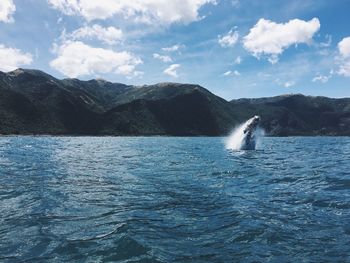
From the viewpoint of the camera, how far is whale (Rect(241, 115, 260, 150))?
65537 mm

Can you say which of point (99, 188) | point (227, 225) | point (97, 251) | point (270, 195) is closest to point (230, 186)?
point (270, 195)

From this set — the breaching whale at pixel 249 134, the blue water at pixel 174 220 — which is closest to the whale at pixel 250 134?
the breaching whale at pixel 249 134

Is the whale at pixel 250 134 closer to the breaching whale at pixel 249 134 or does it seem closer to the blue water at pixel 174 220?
the breaching whale at pixel 249 134

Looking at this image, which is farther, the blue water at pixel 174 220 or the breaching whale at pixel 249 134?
the breaching whale at pixel 249 134

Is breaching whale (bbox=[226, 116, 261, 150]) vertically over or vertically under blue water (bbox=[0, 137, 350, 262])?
over

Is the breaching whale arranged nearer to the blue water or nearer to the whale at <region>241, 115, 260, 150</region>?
the whale at <region>241, 115, 260, 150</region>

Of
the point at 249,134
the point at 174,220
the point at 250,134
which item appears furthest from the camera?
the point at 249,134

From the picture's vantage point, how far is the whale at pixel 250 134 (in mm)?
65537

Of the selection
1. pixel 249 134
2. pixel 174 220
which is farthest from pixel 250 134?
pixel 174 220

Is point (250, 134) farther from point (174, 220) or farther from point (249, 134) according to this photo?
point (174, 220)

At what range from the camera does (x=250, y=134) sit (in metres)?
66.6

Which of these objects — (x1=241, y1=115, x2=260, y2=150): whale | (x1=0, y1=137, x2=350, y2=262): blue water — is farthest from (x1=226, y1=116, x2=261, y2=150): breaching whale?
(x1=0, y1=137, x2=350, y2=262): blue water

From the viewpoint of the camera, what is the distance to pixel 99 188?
2269cm

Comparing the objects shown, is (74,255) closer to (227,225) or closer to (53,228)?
(53,228)
